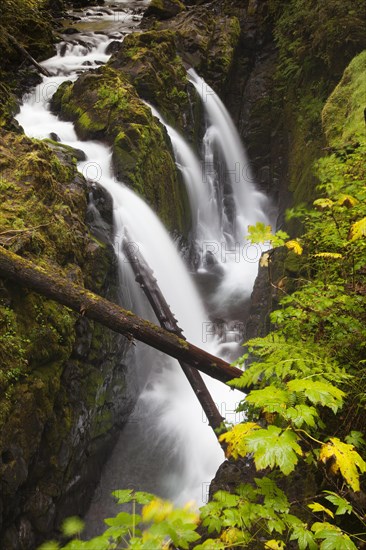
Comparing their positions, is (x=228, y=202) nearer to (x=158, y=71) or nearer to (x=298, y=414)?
(x=158, y=71)

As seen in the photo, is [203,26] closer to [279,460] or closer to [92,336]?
[92,336]

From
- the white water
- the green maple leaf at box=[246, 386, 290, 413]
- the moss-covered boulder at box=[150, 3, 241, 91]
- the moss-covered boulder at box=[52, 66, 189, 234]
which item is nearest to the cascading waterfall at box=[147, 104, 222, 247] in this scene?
the white water

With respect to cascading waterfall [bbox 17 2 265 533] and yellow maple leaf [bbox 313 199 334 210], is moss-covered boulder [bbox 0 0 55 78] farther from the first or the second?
yellow maple leaf [bbox 313 199 334 210]

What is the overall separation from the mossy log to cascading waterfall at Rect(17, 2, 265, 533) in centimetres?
231

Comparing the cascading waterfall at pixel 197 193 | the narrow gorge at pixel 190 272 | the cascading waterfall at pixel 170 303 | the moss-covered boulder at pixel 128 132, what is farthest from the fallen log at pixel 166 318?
the cascading waterfall at pixel 197 193

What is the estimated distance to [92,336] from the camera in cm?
530

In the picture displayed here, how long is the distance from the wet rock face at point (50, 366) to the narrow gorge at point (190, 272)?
27 mm

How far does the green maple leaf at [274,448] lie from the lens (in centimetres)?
134

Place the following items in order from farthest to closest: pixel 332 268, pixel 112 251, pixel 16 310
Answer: pixel 112 251 → pixel 16 310 → pixel 332 268

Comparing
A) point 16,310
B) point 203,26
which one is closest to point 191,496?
point 16,310

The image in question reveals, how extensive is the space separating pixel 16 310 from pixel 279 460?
3408 millimetres

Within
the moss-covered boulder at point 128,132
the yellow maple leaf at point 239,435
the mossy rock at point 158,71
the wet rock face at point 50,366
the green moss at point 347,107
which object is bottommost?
the yellow maple leaf at point 239,435

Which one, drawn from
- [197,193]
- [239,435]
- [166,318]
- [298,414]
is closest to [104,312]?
[166,318]

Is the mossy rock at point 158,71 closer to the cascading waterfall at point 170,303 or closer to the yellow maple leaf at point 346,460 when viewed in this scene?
the cascading waterfall at point 170,303
